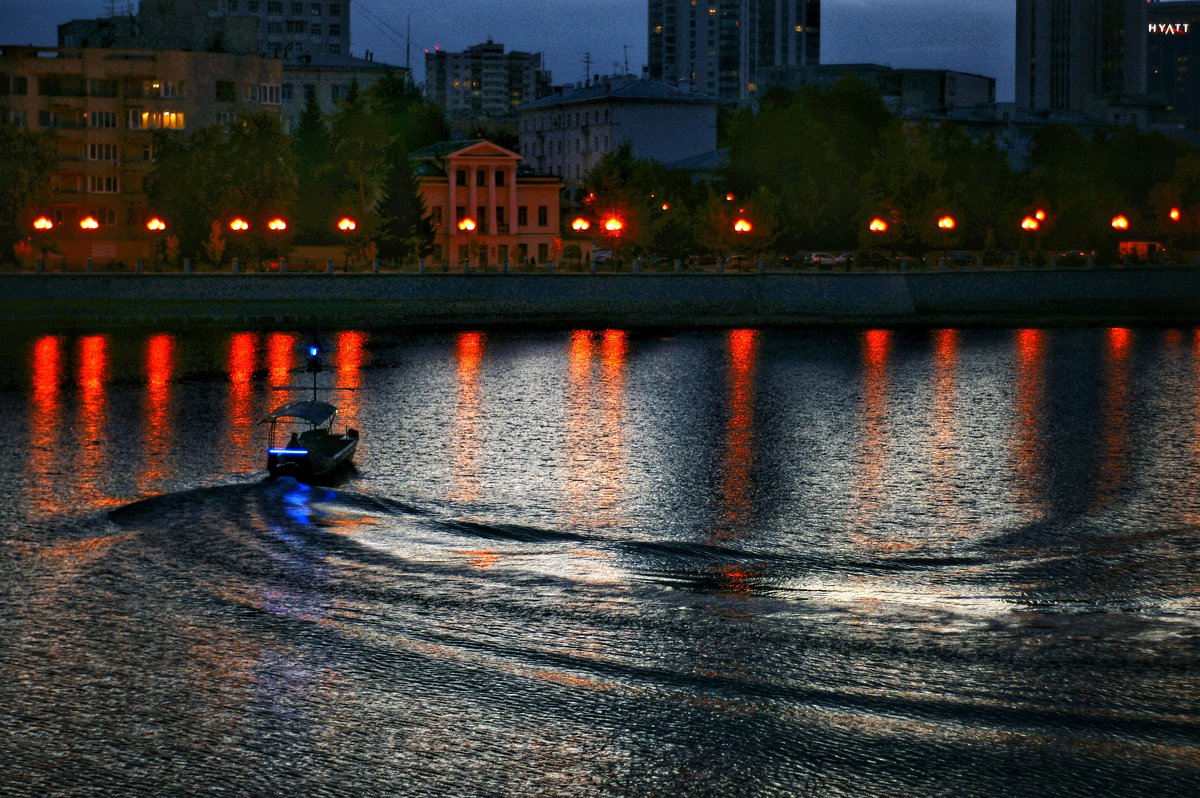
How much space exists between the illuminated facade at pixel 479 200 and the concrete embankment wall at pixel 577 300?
18747mm

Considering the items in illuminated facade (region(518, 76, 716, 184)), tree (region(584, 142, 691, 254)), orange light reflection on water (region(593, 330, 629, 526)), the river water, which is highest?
illuminated facade (region(518, 76, 716, 184))

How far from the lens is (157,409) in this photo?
5288cm

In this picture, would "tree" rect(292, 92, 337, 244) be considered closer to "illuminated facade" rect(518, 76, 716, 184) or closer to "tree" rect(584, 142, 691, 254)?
"tree" rect(584, 142, 691, 254)

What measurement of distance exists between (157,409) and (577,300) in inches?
1603

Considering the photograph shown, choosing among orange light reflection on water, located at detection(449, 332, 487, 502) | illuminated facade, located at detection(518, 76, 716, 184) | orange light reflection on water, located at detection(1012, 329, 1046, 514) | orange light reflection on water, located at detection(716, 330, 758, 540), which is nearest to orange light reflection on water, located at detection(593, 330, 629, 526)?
orange light reflection on water, located at detection(716, 330, 758, 540)

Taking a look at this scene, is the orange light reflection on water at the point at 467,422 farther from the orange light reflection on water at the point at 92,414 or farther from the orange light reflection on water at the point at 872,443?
the orange light reflection on water at the point at 872,443

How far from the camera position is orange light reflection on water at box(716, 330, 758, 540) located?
34.6m

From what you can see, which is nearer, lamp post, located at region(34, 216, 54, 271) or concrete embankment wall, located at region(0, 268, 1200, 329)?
concrete embankment wall, located at region(0, 268, 1200, 329)

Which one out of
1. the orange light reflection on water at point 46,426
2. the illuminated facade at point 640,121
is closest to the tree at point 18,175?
the orange light reflection on water at point 46,426

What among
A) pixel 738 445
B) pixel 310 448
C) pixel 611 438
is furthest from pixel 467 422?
pixel 310 448

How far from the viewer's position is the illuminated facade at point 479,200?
362ft

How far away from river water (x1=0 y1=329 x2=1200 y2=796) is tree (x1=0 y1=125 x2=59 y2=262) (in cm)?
4524

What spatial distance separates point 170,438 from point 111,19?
10348 cm

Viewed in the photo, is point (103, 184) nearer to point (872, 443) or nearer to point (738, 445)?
point (738, 445)
